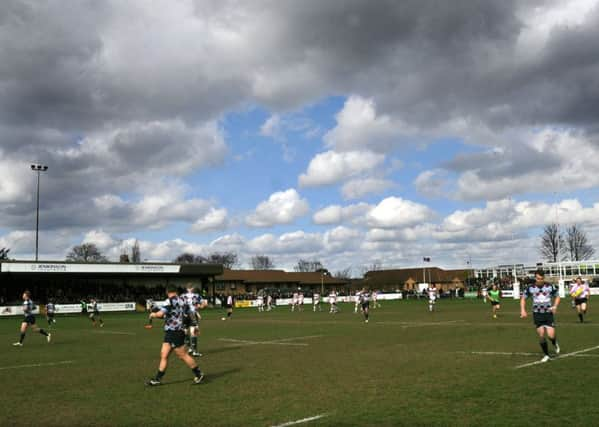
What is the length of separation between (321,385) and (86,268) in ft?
179

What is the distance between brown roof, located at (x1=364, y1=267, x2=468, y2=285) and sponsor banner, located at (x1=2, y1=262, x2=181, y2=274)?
294ft

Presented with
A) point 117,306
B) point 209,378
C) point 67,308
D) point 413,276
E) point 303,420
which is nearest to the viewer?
point 303,420

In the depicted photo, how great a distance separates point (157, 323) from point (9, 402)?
2657 centimetres

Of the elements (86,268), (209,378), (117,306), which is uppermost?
(86,268)

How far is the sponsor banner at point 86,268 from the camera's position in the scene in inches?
2202

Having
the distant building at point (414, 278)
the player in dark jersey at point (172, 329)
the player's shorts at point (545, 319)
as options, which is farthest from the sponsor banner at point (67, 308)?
the distant building at point (414, 278)

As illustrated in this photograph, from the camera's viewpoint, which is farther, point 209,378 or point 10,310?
point 10,310

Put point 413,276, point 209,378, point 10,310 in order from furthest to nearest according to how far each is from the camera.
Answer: point 413,276 → point 10,310 → point 209,378

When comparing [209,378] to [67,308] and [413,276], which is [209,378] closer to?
[67,308]

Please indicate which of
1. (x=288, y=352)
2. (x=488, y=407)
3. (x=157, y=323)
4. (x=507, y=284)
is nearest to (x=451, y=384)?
(x=488, y=407)

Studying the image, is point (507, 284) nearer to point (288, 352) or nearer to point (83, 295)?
point (83, 295)

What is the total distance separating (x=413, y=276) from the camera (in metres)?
149

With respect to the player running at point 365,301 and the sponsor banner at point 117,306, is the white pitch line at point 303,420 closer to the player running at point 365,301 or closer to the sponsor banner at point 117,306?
the player running at point 365,301

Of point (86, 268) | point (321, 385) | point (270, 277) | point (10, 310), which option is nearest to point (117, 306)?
point (86, 268)
